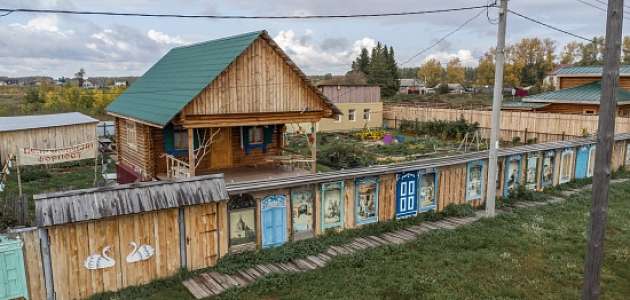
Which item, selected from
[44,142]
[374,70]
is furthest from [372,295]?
[374,70]

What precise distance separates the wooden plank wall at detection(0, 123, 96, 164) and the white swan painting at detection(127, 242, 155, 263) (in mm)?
19125

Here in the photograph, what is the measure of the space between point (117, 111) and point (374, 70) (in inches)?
2608

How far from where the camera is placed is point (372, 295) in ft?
31.6

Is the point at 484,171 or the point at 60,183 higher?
the point at 484,171

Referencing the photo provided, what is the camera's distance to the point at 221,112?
644 inches

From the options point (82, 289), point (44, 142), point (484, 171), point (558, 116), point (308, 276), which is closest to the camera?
point (82, 289)

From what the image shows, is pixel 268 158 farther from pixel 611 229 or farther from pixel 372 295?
pixel 611 229

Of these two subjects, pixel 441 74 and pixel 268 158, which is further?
pixel 441 74

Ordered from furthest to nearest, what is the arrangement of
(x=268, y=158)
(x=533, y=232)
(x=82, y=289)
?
(x=268, y=158) < (x=533, y=232) < (x=82, y=289)

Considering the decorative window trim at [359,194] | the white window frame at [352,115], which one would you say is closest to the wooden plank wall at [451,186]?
the decorative window trim at [359,194]

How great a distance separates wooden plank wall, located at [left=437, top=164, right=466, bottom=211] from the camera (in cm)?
1562

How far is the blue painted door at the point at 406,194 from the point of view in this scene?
1452cm

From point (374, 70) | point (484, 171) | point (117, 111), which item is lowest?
point (484, 171)

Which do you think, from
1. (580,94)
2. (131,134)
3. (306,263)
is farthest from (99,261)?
(580,94)
